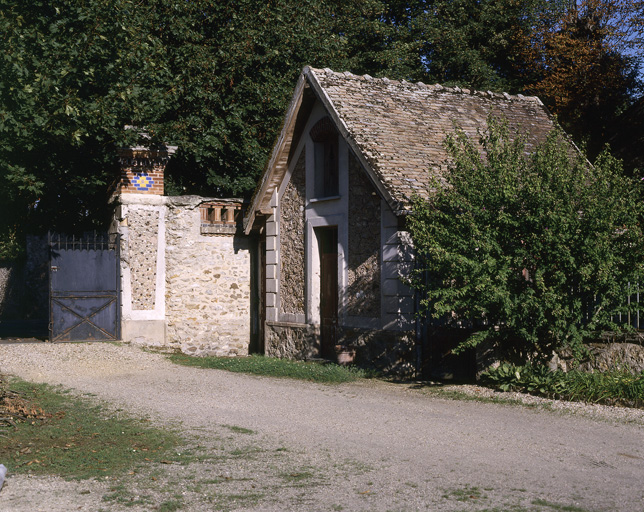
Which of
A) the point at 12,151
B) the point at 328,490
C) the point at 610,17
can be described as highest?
the point at 610,17

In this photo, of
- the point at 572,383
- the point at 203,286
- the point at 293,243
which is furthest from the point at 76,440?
the point at 203,286

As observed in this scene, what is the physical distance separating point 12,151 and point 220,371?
8328 mm

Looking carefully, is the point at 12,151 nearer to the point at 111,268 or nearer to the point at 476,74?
the point at 111,268

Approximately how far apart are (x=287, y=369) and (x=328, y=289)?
2.81 meters

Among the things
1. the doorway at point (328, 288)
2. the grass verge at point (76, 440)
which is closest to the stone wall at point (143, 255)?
the doorway at point (328, 288)

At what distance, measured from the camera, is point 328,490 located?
20.2 ft

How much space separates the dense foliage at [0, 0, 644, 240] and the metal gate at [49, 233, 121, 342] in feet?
7.67

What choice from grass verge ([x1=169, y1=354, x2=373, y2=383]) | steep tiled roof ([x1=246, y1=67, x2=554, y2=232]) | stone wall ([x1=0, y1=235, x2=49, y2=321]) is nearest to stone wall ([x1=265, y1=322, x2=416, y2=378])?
grass verge ([x1=169, y1=354, x2=373, y2=383])

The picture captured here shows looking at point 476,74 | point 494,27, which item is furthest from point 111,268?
point 494,27

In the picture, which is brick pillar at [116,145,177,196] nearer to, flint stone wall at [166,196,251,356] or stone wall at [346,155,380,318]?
flint stone wall at [166,196,251,356]

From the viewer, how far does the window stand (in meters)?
16.3

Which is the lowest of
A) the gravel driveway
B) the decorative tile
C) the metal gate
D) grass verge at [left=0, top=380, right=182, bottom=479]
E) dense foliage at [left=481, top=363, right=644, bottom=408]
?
the gravel driveway

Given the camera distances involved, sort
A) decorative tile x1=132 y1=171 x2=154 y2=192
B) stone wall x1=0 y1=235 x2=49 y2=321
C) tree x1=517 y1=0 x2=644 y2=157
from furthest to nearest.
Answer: stone wall x1=0 y1=235 x2=49 y2=321 < tree x1=517 y1=0 x2=644 y2=157 < decorative tile x1=132 y1=171 x2=154 y2=192

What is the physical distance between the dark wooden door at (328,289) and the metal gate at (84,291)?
4.49 meters
